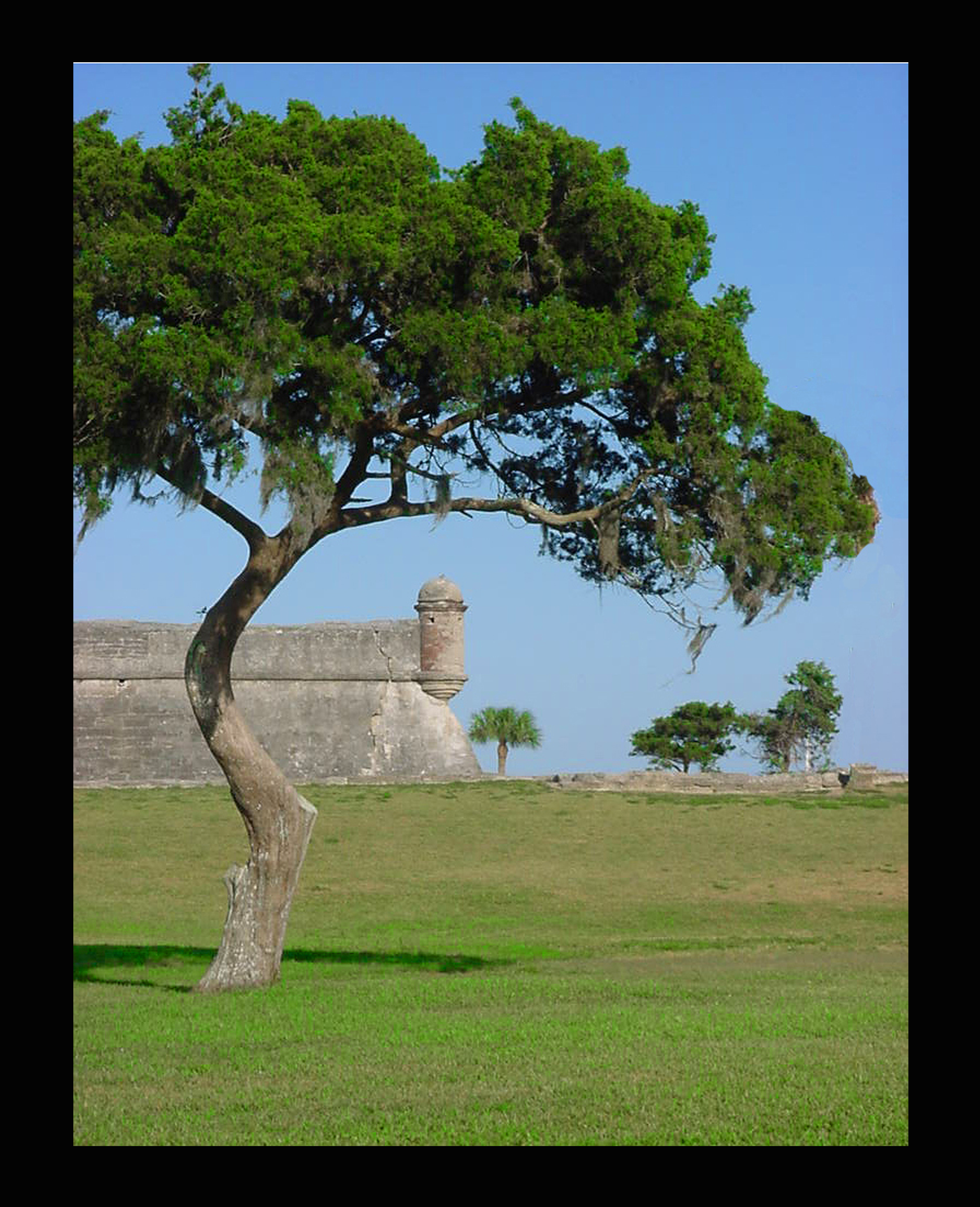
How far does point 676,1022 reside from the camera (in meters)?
9.88

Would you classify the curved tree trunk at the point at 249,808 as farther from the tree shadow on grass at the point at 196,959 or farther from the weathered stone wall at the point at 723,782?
the weathered stone wall at the point at 723,782

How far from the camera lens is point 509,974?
14.2m

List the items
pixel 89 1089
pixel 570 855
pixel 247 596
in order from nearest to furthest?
1. pixel 89 1089
2. pixel 247 596
3. pixel 570 855

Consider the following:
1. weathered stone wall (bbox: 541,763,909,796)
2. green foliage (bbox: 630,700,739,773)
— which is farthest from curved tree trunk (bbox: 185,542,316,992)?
green foliage (bbox: 630,700,739,773)

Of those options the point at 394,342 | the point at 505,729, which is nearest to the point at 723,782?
the point at 505,729

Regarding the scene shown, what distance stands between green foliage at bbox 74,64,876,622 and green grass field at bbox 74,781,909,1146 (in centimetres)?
357

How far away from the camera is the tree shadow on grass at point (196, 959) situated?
48.2ft

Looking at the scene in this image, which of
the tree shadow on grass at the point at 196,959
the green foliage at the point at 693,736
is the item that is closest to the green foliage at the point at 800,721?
the green foliage at the point at 693,736

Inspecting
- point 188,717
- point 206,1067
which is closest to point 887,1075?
point 206,1067

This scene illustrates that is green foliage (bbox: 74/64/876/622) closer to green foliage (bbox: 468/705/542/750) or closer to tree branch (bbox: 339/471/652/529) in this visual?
tree branch (bbox: 339/471/652/529)

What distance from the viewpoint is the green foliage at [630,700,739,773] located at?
156ft

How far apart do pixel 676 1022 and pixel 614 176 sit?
6.32m
